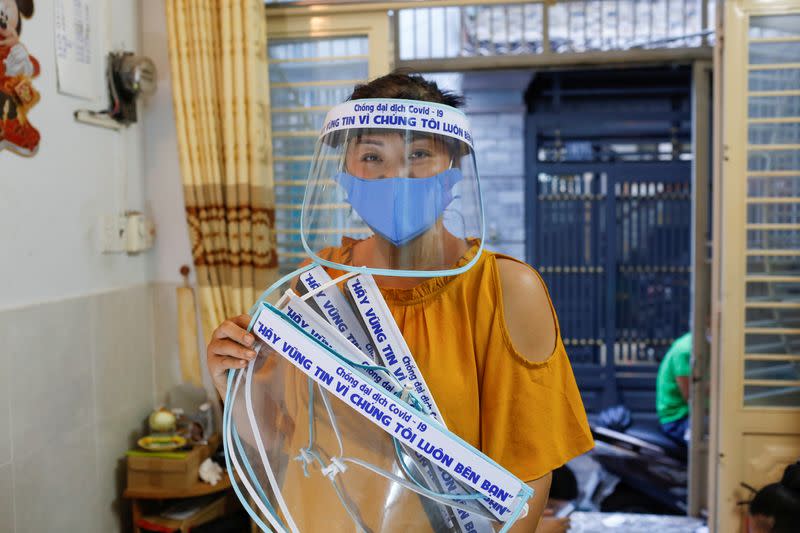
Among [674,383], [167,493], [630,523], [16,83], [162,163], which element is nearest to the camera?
[16,83]

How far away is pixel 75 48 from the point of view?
2.00 m

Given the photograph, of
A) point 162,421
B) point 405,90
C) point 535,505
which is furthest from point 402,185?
point 162,421

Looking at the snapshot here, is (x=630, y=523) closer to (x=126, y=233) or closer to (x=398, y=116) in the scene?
(x=126, y=233)

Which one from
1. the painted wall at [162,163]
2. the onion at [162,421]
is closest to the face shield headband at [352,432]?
the onion at [162,421]

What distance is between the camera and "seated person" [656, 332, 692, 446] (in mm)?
3711

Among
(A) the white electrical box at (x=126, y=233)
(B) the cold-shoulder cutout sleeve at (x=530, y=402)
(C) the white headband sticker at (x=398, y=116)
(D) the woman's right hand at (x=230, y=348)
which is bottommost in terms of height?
(B) the cold-shoulder cutout sleeve at (x=530, y=402)

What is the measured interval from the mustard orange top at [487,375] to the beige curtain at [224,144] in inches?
58.7

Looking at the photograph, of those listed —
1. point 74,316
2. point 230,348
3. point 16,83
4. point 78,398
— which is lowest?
point 78,398

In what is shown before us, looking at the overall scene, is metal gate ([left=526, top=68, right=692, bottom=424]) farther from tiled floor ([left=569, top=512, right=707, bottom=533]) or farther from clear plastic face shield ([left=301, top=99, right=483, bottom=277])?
clear plastic face shield ([left=301, top=99, right=483, bottom=277])

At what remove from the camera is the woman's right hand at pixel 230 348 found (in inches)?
32.4

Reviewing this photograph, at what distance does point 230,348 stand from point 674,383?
350 centimetres

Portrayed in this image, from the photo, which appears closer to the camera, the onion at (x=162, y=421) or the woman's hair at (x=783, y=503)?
the woman's hair at (x=783, y=503)

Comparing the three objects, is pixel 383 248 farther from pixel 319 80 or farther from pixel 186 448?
pixel 319 80

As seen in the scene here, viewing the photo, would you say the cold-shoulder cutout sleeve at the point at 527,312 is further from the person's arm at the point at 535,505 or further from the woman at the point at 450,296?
the person's arm at the point at 535,505
